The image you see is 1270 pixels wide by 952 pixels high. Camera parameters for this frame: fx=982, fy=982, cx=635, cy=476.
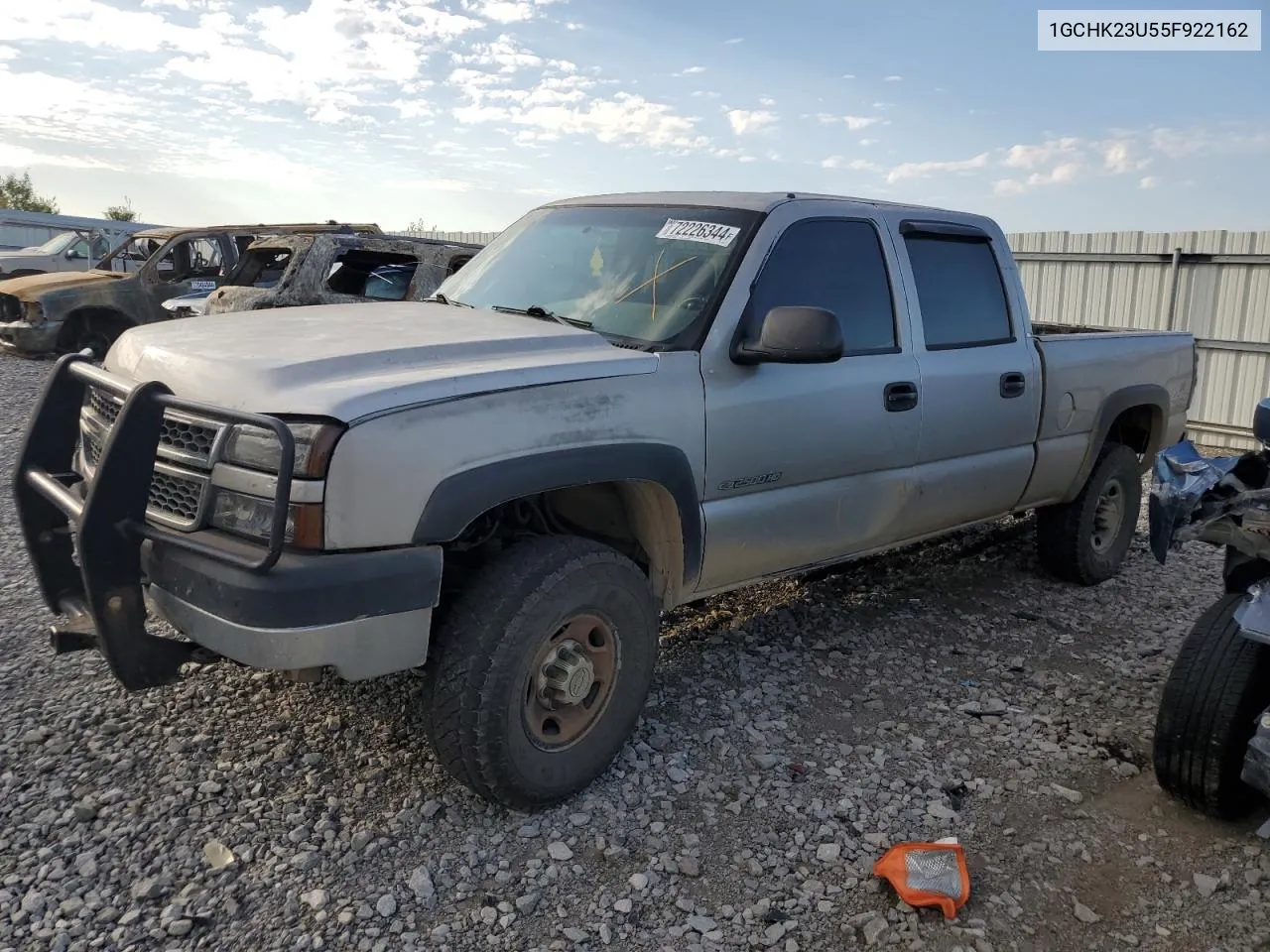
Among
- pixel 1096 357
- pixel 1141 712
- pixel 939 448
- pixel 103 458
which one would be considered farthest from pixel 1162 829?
pixel 103 458

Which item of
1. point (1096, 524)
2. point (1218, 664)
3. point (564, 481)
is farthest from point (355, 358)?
point (1096, 524)

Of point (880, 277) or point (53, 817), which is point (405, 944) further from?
point (880, 277)

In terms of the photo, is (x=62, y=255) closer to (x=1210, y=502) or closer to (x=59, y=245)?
(x=59, y=245)

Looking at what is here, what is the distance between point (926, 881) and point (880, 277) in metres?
2.43

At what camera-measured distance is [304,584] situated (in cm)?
248

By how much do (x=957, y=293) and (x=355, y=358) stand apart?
296 cm

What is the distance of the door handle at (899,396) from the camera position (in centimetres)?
402

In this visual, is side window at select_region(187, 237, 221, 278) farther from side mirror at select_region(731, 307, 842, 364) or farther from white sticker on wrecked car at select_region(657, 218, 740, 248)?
side mirror at select_region(731, 307, 842, 364)

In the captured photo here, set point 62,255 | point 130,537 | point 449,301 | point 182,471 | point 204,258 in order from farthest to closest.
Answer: point 62,255
point 204,258
point 449,301
point 182,471
point 130,537

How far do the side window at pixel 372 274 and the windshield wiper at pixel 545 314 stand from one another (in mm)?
5638

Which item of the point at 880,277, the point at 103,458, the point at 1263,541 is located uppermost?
the point at 880,277

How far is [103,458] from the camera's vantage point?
258cm

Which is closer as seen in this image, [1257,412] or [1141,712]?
[1257,412]

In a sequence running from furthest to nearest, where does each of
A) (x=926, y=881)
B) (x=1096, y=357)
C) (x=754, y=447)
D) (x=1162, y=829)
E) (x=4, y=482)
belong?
(x=4, y=482), (x=1096, y=357), (x=754, y=447), (x=1162, y=829), (x=926, y=881)
